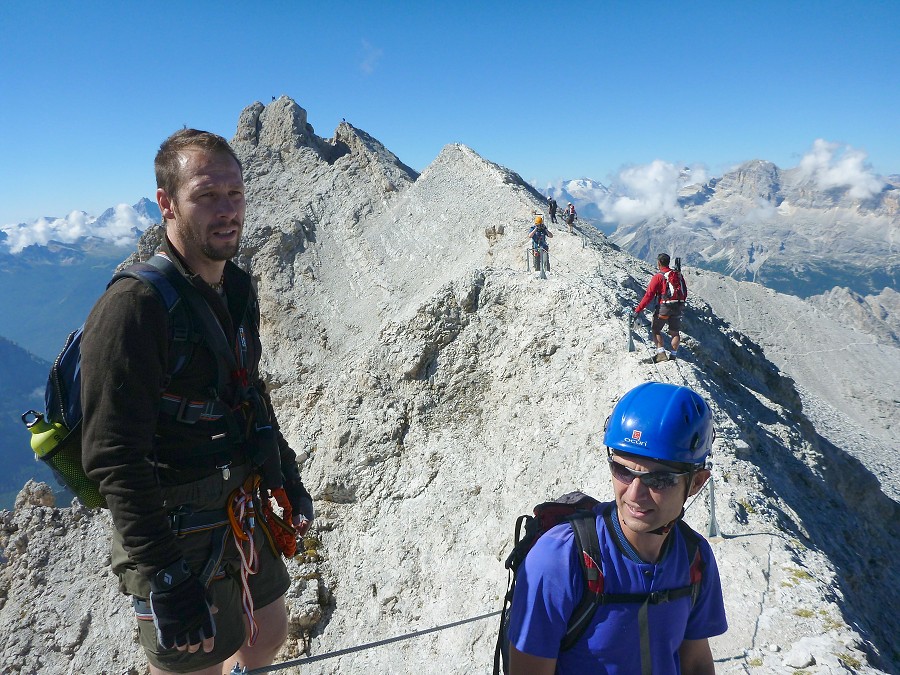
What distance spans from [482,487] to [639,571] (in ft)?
32.3

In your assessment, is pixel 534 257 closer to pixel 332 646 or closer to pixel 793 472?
pixel 793 472

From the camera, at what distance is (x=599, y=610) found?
3.34m

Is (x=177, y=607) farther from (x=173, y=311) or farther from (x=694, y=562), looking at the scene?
(x=694, y=562)

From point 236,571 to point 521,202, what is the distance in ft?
74.8

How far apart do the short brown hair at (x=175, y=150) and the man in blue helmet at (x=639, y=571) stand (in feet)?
11.7

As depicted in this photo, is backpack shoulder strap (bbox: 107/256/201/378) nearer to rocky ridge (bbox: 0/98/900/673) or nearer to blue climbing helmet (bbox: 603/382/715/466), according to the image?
blue climbing helmet (bbox: 603/382/715/466)

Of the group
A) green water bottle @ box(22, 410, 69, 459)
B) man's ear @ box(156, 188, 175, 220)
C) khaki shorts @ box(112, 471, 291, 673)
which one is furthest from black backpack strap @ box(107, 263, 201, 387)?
khaki shorts @ box(112, 471, 291, 673)

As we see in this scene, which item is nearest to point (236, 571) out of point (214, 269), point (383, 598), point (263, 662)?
point (263, 662)

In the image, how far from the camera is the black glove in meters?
3.61

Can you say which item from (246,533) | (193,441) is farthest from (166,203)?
(246,533)

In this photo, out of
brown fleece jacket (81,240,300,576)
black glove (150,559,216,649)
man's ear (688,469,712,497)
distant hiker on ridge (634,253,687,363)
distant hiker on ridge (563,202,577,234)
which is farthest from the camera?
distant hiker on ridge (563,202,577,234)

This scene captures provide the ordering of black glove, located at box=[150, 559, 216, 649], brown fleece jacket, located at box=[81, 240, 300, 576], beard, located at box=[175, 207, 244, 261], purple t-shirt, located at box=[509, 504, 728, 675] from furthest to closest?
1. beard, located at box=[175, 207, 244, 261]
2. black glove, located at box=[150, 559, 216, 649]
3. brown fleece jacket, located at box=[81, 240, 300, 576]
4. purple t-shirt, located at box=[509, 504, 728, 675]

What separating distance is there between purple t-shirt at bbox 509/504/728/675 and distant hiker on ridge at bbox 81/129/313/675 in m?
2.28

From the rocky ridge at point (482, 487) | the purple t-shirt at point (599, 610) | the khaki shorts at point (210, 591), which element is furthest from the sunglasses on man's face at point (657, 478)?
the rocky ridge at point (482, 487)
